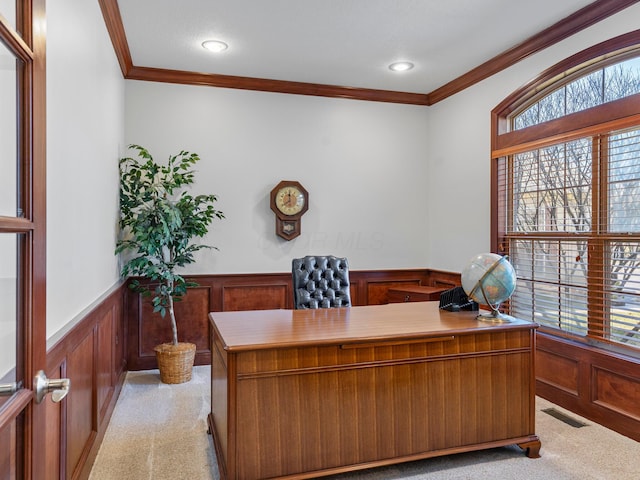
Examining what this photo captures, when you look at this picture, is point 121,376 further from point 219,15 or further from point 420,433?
point 219,15

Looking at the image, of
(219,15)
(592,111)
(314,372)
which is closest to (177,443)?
(314,372)

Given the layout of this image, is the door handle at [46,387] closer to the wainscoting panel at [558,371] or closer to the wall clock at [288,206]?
the wainscoting panel at [558,371]

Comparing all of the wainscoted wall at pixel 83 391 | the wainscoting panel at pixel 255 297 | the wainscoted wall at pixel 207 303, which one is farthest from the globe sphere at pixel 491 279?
the wainscoting panel at pixel 255 297

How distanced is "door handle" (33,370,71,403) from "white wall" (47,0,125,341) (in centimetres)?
80

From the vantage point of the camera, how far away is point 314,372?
7.20ft

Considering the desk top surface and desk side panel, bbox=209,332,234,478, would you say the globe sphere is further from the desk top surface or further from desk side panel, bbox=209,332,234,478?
desk side panel, bbox=209,332,234,478

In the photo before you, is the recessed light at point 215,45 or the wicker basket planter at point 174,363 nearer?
the recessed light at point 215,45

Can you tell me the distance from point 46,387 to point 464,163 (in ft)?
13.8

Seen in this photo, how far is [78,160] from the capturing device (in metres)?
2.22

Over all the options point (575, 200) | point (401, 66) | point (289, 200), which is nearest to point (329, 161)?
point (289, 200)

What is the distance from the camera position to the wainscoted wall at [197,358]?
2.00 meters

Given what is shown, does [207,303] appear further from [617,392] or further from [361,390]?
[617,392]

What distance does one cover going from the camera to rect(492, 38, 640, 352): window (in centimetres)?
286

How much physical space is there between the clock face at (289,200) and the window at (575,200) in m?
1.90
